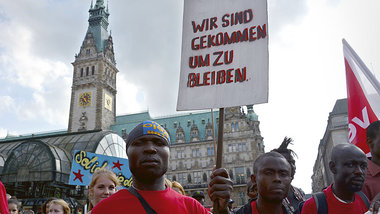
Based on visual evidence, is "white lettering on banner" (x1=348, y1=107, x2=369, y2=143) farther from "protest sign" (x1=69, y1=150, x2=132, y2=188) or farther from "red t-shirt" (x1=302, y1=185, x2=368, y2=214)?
"protest sign" (x1=69, y1=150, x2=132, y2=188)

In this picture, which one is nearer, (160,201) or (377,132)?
(160,201)

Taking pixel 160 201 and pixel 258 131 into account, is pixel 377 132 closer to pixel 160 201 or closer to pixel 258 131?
pixel 160 201

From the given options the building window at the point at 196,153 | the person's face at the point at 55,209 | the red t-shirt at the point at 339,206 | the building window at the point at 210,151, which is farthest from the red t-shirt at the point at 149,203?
the building window at the point at 196,153

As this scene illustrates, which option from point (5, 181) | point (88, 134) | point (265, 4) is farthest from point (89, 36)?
point (265, 4)

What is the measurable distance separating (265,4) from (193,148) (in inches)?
2080

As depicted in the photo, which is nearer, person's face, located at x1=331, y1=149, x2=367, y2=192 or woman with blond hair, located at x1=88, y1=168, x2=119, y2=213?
person's face, located at x1=331, y1=149, x2=367, y2=192

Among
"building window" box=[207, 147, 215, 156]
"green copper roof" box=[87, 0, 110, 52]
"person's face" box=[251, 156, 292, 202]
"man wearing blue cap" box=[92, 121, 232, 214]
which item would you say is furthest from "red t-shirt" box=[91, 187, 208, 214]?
"green copper roof" box=[87, 0, 110, 52]

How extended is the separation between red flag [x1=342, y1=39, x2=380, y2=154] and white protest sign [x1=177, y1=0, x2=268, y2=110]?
10.5 ft

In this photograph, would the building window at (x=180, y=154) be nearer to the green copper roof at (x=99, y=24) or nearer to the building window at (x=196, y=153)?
the building window at (x=196, y=153)

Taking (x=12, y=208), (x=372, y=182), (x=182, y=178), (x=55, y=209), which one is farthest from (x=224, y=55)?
(x=182, y=178)

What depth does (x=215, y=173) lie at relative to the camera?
7.29 ft

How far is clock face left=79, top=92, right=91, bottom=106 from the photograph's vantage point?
5528cm

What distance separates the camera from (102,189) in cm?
403

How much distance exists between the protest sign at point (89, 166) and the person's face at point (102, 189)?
662 cm
